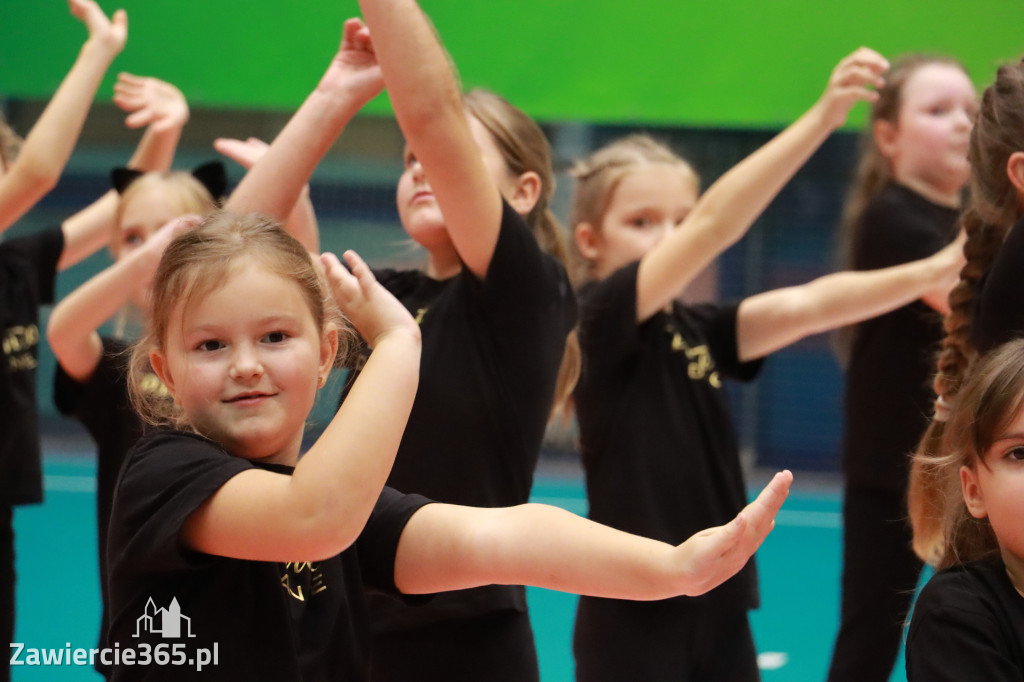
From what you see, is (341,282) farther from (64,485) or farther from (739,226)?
(64,485)

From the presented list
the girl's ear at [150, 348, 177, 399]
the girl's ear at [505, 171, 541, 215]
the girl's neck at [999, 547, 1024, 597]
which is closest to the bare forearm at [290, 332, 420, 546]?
the girl's ear at [150, 348, 177, 399]

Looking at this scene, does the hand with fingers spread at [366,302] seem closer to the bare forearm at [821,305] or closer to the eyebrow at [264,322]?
the eyebrow at [264,322]

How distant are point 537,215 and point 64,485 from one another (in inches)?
178

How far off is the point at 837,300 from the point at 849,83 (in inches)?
19.4

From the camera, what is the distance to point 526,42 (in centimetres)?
428

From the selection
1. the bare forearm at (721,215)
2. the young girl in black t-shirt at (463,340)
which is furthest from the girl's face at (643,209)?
the young girl in black t-shirt at (463,340)

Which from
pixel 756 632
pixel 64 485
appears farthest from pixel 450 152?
pixel 64 485

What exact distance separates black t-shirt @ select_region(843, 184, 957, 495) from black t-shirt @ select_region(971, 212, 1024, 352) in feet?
2.93

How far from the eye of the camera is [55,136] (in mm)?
2418

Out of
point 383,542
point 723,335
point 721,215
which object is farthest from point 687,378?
point 383,542

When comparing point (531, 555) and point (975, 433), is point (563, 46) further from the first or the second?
point (531, 555)

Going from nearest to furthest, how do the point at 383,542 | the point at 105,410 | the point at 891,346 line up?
the point at 383,542, the point at 105,410, the point at 891,346

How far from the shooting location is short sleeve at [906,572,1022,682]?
125 cm

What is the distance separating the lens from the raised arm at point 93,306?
205 cm
